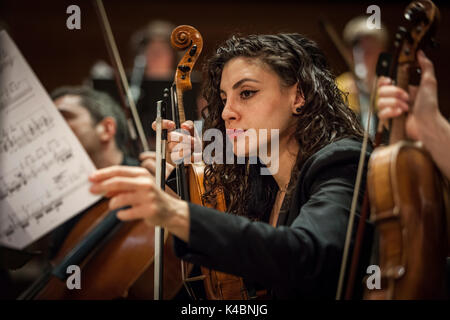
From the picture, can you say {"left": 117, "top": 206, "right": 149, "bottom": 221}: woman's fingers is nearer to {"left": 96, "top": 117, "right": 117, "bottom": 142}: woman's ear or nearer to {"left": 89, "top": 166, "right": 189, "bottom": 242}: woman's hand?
{"left": 89, "top": 166, "right": 189, "bottom": 242}: woman's hand

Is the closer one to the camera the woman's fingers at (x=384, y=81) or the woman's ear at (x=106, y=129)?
the woman's fingers at (x=384, y=81)

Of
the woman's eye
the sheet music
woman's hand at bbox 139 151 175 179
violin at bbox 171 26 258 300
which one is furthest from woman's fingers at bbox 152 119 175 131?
the sheet music

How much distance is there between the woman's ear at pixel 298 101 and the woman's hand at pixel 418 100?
41cm

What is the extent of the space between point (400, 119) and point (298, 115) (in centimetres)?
46

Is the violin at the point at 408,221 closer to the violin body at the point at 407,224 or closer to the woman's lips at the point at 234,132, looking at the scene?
the violin body at the point at 407,224

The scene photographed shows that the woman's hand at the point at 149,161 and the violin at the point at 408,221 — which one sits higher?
the woman's hand at the point at 149,161

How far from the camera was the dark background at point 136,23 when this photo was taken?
13.2 ft

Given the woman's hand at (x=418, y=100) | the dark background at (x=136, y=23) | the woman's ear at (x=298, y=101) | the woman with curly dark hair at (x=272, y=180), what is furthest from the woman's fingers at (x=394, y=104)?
the dark background at (x=136, y=23)

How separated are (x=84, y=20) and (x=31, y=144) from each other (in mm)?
2522

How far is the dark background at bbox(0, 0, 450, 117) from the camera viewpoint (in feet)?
13.2

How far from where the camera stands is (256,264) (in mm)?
979

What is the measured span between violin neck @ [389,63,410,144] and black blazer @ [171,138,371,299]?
0.17 m
